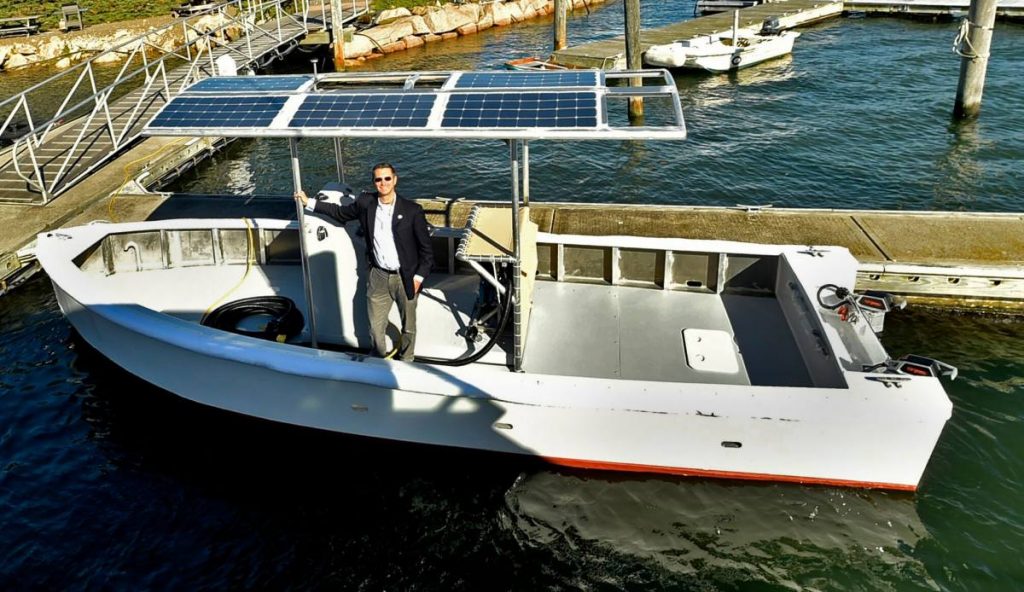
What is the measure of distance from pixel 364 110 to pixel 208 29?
26270mm

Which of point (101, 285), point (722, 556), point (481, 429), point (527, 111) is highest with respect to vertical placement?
point (527, 111)

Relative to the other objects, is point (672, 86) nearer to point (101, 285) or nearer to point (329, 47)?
point (101, 285)

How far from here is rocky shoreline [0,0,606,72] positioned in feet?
99.3

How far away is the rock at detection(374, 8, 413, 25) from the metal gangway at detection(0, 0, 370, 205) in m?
2.99

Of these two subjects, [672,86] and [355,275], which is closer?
[672,86]

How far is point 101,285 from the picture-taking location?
8859 mm

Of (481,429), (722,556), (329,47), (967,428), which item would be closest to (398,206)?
(481,429)

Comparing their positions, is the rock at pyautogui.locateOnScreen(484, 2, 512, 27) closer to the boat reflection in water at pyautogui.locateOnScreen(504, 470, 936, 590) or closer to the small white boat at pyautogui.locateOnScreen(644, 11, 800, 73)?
the small white boat at pyautogui.locateOnScreen(644, 11, 800, 73)

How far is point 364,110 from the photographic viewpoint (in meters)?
7.71

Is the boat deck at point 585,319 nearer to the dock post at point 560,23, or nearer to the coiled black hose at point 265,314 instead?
the coiled black hose at point 265,314

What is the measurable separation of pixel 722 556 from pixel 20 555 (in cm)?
685

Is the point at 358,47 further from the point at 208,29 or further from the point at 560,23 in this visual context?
the point at 560,23

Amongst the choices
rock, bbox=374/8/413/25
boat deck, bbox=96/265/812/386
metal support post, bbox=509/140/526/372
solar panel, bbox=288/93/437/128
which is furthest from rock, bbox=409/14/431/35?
metal support post, bbox=509/140/526/372

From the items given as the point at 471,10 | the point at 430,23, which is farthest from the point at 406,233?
the point at 471,10
